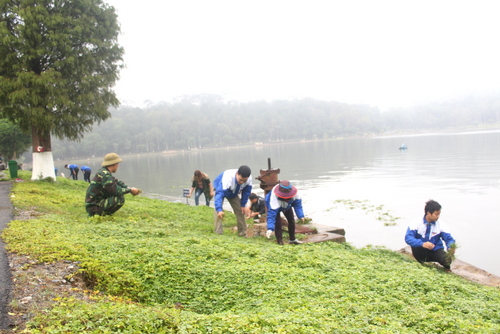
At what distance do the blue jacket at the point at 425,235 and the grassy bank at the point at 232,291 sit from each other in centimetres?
92

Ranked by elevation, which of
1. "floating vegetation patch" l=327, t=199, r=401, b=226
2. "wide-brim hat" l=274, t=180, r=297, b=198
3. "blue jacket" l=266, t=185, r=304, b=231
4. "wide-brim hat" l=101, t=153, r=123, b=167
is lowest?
"floating vegetation patch" l=327, t=199, r=401, b=226

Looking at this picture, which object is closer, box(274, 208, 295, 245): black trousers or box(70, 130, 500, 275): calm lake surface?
box(274, 208, 295, 245): black trousers

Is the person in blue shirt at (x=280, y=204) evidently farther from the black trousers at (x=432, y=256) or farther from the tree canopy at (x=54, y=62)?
the tree canopy at (x=54, y=62)

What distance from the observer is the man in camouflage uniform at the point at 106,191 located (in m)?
8.52

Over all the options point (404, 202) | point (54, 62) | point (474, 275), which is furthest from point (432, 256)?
point (54, 62)

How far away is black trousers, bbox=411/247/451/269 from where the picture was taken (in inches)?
310

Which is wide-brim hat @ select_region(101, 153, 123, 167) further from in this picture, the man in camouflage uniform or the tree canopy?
the tree canopy

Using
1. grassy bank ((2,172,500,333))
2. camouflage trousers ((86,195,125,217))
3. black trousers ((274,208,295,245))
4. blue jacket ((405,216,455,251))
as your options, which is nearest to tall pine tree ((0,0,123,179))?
camouflage trousers ((86,195,125,217))

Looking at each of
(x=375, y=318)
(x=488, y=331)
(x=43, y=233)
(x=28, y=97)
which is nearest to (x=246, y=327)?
(x=375, y=318)

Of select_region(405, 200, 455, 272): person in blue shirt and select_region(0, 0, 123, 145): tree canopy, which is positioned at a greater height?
select_region(0, 0, 123, 145): tree canopy

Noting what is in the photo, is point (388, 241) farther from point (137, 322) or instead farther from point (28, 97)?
point (28, 97)

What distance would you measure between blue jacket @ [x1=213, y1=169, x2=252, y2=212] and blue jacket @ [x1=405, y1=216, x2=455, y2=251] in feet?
11.3

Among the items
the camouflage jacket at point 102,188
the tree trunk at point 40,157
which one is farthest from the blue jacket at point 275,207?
the tree trunk at point 40,157

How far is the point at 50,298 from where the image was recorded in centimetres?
412
